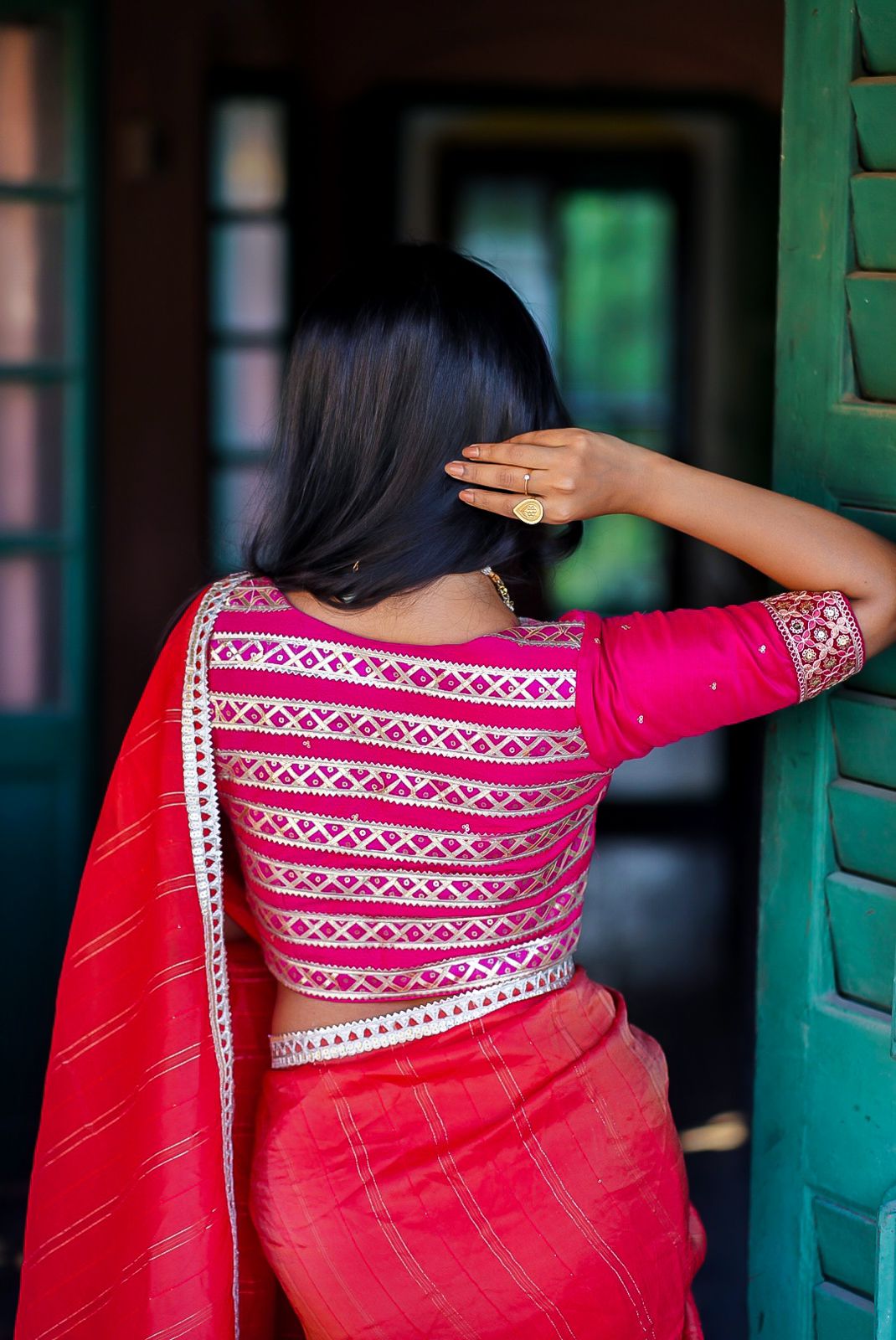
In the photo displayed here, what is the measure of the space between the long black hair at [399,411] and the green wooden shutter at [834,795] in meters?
0.39

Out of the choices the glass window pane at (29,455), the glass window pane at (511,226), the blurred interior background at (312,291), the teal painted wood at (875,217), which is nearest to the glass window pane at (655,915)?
the blurred interior background at (312,291)

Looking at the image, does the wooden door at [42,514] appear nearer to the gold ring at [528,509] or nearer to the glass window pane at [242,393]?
the glass window pane at [242,393]

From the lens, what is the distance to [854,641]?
1228mm

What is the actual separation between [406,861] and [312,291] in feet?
13.9

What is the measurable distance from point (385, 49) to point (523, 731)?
502 cm

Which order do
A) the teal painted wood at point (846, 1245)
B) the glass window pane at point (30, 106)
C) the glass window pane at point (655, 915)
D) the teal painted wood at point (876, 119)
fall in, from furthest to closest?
the glass window pane at point (655, 915), the glass window pane at point (30, 106), the teal painted wood at point (846, 1245), the teal painted wood at point (876, 119)

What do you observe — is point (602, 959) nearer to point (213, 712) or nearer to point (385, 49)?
point (213, 712)

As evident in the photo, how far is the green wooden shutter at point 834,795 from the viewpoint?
1416mm

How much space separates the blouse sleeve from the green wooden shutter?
293 mm

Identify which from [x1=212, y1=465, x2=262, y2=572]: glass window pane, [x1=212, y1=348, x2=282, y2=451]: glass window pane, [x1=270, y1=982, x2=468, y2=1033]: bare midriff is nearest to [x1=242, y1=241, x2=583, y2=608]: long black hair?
[x1=270, y1=982, x2=468, y2=1033]: bare midriff

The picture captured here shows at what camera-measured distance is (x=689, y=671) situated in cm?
114

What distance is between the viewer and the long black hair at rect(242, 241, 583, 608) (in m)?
1.17

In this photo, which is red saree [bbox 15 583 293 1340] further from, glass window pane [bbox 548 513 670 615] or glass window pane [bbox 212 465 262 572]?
glass window pane [bbox 548 513 670 615]

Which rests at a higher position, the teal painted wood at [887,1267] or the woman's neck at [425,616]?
the woman's neck at [425,616]
